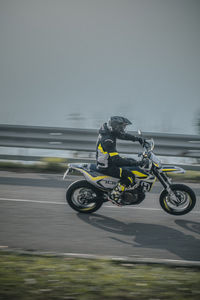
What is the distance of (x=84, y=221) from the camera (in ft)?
20.7

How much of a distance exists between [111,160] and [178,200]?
138 centimetres

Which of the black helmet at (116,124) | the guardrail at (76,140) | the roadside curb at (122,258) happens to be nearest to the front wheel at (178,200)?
the black helmet at (116,124)

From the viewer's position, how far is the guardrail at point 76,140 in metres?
10.3

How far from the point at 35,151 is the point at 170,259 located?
6729mm

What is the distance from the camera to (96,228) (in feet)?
19.5

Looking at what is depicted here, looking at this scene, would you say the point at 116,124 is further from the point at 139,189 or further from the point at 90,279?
the point at 90,279

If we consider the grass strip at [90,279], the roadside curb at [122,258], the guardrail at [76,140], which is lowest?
the grass strip at [90,279]

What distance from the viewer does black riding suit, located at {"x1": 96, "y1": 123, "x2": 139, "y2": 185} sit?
21.7 feet

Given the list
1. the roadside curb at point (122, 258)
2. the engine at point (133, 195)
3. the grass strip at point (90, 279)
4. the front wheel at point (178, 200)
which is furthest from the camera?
the engine at point (133, 195)

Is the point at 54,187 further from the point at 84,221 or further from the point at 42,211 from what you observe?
the point at 84,221

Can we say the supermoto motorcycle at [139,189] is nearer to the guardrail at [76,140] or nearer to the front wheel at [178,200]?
the front wheel at [178,200]

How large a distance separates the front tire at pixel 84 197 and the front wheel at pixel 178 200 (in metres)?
1.18

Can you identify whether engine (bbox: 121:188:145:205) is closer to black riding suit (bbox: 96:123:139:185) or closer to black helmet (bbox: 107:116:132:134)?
black riding suit (bbox: 96:123:139:185)

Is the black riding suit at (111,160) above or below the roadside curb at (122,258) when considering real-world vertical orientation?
above
